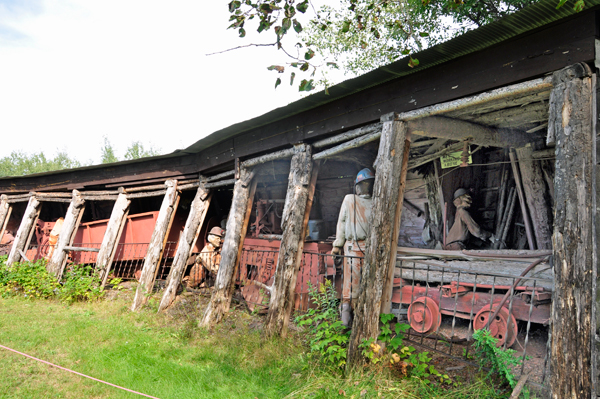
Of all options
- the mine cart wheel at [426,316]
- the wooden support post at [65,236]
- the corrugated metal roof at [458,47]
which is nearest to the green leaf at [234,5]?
the corrugated metal roof at [458,47]

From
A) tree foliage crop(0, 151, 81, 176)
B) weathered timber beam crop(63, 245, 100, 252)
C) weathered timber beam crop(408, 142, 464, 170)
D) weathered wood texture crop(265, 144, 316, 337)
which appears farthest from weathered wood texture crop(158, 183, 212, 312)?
tree foliage crop(0, 151, 81, 176)

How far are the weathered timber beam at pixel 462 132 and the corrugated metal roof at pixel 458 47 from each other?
1.96 feet

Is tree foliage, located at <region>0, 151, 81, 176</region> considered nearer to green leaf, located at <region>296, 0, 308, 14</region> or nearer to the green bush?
the green bush

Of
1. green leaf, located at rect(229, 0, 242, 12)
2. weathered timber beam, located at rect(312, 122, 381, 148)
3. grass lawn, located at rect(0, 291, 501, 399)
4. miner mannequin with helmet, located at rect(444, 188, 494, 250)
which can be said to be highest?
green leaf, located at rect(229, 0, 242, 12)

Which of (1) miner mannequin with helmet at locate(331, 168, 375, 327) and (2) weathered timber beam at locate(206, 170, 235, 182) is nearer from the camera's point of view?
(1) miner mannequin with helmet at locate(331, 168, 375, 327)

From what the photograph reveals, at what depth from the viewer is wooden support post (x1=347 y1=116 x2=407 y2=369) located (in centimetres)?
443

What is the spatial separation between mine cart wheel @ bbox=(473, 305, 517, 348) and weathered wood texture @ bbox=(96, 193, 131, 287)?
777cm

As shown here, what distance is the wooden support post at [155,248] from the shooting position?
8312 millimetres

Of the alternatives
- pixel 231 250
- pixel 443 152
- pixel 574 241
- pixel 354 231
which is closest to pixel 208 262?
pixel 231 250

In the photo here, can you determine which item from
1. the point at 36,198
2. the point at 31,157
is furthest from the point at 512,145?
the point at 31,157

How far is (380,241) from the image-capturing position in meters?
4.52

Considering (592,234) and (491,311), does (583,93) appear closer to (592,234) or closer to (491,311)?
(592,234)

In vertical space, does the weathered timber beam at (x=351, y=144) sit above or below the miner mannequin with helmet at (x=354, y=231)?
above

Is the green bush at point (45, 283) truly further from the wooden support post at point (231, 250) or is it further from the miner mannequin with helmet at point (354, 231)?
the miner mannequin with helmet at point (354, 231)
